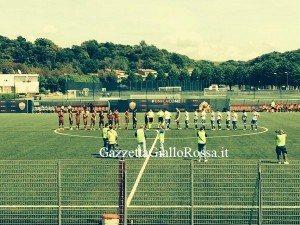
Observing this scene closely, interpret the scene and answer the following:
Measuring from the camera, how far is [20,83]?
5138 inches

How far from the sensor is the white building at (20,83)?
127312 mm

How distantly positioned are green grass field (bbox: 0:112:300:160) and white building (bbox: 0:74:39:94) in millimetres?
86041

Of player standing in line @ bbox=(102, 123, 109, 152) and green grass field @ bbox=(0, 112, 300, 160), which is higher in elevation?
player standing in line @ bbox=(102, 123, 109, 152)

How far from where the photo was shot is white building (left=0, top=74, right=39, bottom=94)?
127 metres

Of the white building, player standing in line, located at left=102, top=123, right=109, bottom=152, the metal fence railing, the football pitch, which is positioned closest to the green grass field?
the football pitch

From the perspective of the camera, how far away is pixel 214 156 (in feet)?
84.9

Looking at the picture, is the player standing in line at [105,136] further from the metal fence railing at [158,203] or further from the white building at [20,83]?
the white building at [20,83]

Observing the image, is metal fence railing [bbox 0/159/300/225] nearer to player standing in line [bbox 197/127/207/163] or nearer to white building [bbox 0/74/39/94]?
player standing in line [bbox 197/127/207/163]

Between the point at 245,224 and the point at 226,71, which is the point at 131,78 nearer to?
the point at 226,71

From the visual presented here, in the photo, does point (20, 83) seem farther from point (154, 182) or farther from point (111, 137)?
point (154, 182)

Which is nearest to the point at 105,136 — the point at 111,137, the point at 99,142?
the point at 111,137

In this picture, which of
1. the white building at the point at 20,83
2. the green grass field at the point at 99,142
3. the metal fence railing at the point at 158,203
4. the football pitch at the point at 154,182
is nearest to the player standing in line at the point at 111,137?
the football pitch at the point at 154,182

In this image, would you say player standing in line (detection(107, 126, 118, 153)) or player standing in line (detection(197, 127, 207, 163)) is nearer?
player standing in line (detection(197, 127, 207, 163))

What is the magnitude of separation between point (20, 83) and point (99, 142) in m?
102
